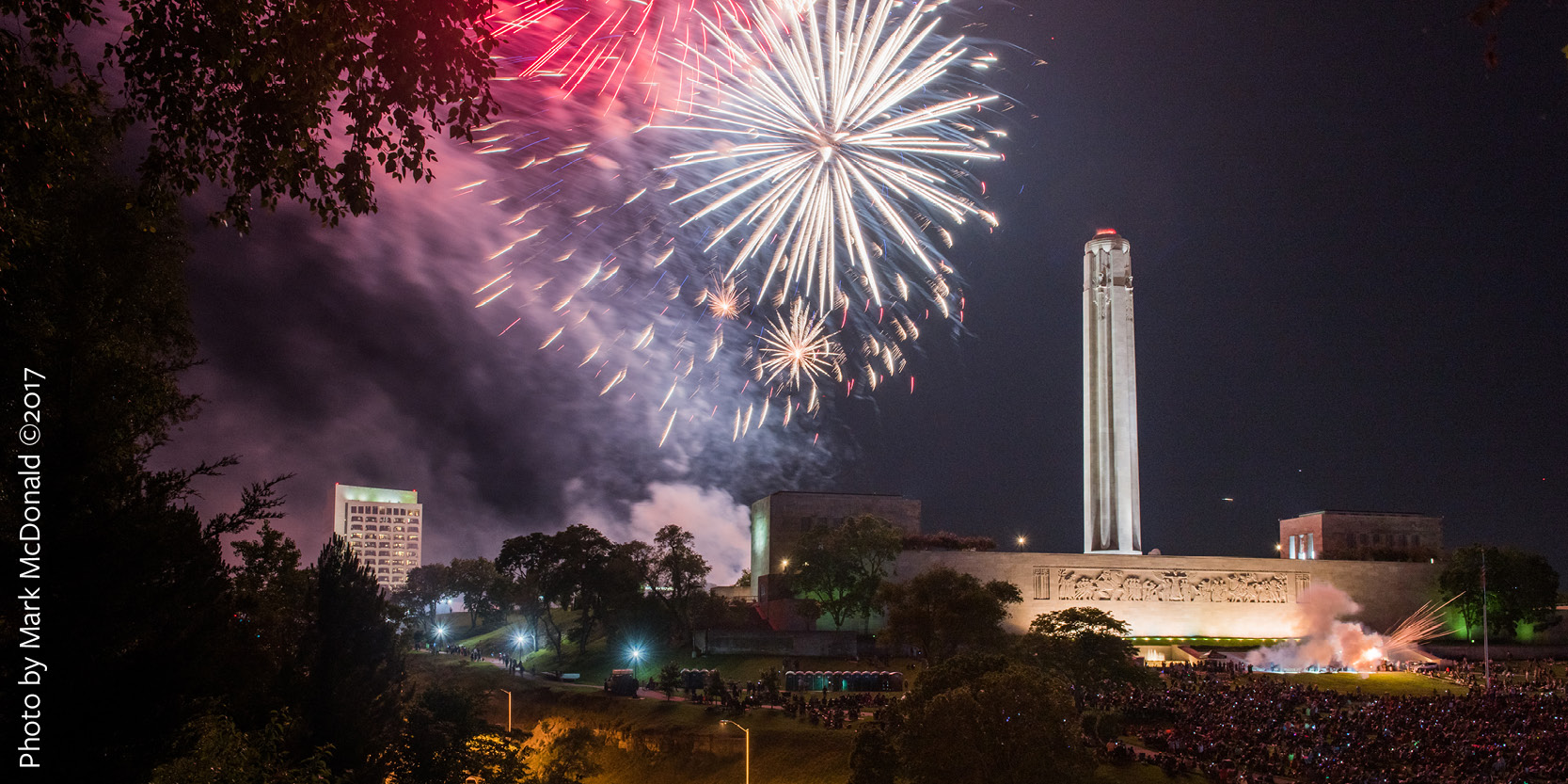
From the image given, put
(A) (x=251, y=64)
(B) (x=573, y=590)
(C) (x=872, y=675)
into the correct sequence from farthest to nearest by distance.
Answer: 1. (B) (x=573, y=590)
2. (C) (x=872, y=675)
3. (A) (x=251, y=64)

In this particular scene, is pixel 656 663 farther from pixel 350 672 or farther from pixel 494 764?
pixel 350 672

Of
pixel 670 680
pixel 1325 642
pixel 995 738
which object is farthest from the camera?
pixel 1325 642

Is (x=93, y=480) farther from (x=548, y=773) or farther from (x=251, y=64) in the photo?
(x=548, y=773)

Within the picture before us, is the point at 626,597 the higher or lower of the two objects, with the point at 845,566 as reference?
lower

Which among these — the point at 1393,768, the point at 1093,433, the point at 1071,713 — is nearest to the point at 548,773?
the point at 1071,713

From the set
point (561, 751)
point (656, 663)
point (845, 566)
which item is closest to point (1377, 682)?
point (845, 566)

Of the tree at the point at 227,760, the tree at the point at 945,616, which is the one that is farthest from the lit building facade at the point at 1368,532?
the tree at the point at 227,760

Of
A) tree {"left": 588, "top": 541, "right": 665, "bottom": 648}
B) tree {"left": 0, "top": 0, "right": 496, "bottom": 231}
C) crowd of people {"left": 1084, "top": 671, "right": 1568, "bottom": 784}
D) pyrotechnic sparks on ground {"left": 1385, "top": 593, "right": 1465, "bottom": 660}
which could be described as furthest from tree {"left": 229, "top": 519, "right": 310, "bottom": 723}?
pyrotechnic sparks on ground {"left": 1385, "top": 593, "right": 1465, "bottom": 660}
